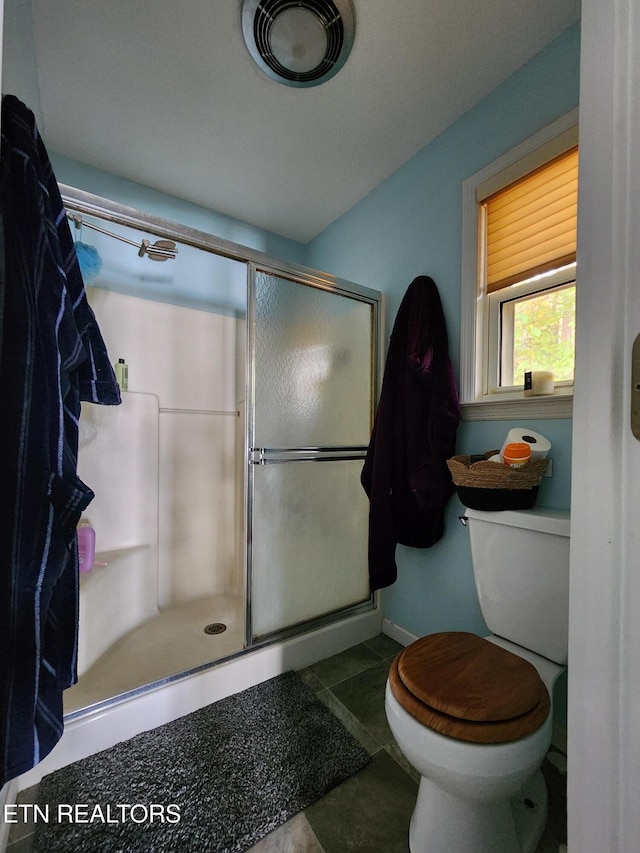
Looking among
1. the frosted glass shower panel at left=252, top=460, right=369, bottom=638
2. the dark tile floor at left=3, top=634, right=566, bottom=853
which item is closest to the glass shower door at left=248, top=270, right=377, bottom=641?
the frosted glass shower panel at left=252, top=460, right=369, bottom=638

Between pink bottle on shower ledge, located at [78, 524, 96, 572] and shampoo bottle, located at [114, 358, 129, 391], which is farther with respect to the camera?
shampoo bottle, located at [114, 358, 129, 391]

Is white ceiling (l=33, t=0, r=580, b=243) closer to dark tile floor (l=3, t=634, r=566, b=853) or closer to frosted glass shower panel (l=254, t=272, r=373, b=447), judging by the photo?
frosted glass shower panel (l=254, t=272, r=373, b=447)

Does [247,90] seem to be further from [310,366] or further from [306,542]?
[306,542]

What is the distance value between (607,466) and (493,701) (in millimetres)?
725

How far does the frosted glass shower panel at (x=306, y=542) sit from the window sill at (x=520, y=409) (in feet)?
2.09

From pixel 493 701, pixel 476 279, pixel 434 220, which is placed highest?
pixel 434 220

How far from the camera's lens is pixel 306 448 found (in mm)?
1643

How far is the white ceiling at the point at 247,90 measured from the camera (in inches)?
45.7

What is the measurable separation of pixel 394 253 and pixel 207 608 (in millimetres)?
2177

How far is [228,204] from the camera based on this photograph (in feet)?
6.79


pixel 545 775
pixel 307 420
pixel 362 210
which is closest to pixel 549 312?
pixel 307 420

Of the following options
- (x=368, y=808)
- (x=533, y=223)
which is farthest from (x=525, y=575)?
(x=533, y=223)

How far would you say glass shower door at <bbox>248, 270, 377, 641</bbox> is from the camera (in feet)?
4.96

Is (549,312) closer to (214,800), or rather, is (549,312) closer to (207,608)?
(214,800)
